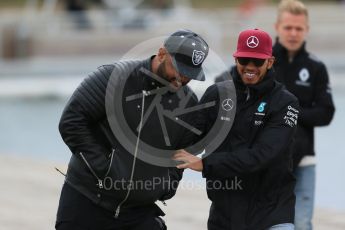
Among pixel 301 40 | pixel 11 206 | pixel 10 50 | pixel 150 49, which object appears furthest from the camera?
pixel 10 50

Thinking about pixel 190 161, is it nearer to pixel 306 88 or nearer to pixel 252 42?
pixel 252 42

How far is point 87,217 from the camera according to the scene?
5.41 metres

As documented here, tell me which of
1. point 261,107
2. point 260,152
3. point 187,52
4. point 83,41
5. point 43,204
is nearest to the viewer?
point 187,52

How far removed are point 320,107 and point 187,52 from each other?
1.90 metres

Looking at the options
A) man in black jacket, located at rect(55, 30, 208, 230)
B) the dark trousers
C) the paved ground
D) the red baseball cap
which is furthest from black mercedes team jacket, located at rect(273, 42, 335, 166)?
the paved ground

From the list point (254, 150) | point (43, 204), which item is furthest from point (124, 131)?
point (43, 204)

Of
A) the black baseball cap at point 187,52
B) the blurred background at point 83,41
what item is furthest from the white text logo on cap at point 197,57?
the blurred background at point 83,41

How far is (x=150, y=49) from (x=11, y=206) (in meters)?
4.28

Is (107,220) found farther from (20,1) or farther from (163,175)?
(20,1)

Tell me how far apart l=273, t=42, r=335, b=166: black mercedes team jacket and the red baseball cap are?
4.63 ft

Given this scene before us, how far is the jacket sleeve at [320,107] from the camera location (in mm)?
6582

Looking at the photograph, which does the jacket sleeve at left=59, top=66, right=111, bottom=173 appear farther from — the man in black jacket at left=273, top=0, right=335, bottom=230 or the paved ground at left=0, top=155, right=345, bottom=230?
the paved ground at left=0, top=155, right=345, bottom=230

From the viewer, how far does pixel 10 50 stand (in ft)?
76.1

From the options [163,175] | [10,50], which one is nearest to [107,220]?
[163,175]
